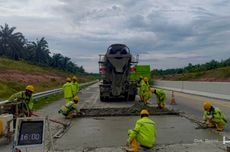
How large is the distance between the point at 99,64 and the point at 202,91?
11950 mm

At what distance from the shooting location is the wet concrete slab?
37.7ft

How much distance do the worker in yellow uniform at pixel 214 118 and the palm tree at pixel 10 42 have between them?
302ft

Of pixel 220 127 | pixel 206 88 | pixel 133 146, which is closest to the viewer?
pixel 133 146

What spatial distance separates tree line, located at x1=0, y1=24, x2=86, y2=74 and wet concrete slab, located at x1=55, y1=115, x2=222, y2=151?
8892cm

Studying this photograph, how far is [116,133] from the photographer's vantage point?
13.4 meters

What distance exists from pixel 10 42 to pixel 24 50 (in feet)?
34.3

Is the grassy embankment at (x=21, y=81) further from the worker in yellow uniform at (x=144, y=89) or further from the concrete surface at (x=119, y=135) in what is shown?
the concrete surface at (x=119, y=135)

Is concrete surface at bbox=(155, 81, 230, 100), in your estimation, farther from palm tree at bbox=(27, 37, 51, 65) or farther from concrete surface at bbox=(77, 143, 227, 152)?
palm tree at bbox=(27, 37, 51, 65)

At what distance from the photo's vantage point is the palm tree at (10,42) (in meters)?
102

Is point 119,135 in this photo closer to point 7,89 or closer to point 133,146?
point 133,146

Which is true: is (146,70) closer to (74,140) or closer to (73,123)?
(73,123)

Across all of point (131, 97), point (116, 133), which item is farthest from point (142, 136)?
point (131, 97)

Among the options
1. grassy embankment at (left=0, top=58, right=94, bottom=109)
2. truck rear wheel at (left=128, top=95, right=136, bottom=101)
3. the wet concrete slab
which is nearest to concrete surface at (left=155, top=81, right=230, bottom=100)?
truck rear wheel at (left=128, top=95, right=136, bottom=101)

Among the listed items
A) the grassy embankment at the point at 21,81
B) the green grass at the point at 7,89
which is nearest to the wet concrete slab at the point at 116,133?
the grassy embankment at the point at 21,81
